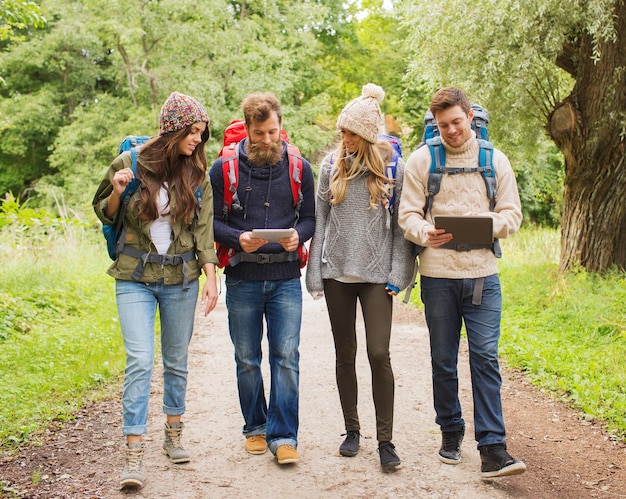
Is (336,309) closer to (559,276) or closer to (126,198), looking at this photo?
(126,198)

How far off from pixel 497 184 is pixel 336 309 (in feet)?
4.02

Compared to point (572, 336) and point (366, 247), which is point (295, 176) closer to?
point (366, 247)

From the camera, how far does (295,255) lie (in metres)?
4.33

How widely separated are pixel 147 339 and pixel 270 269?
2.74ft

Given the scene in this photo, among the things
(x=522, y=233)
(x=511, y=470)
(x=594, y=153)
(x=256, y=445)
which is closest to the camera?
(x=511, y=470)

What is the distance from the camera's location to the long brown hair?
4.03 metres

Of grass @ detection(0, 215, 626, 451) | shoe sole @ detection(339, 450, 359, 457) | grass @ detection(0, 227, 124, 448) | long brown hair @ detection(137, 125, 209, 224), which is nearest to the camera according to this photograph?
long brown hair @ detection(137, 125, 209, 224)

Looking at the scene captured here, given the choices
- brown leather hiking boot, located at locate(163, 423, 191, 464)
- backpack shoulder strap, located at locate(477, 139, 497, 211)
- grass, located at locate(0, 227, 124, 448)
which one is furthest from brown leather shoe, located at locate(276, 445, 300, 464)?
backpack shoulder strap, located at locate(477, 139, 497, 211)

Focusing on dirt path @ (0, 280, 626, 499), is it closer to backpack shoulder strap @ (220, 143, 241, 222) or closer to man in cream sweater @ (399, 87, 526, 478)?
man in cream sweater @ (399, 87, 526, 478)

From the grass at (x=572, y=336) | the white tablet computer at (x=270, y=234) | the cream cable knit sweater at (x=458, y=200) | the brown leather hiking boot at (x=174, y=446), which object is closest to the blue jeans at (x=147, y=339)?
the brown leather hiking boot at (x=174, y=446)

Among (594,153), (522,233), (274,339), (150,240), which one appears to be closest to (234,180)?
(150,240)

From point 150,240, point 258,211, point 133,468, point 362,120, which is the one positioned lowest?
point 133,468

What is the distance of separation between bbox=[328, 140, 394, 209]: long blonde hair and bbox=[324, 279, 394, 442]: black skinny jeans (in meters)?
0.54

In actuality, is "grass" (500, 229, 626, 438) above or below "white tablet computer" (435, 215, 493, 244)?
below
